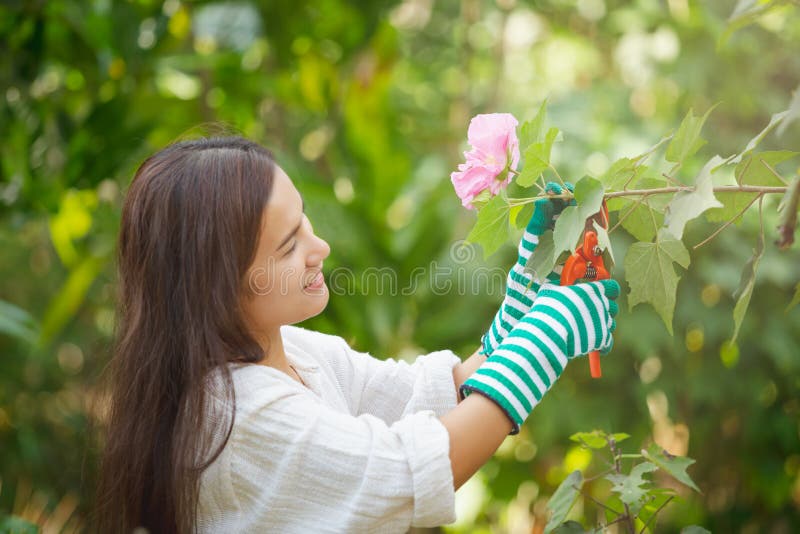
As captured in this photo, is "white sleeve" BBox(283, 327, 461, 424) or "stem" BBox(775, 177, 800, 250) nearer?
"stem" BBox(775, 177, 800, 250)

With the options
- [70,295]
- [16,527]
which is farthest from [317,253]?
[70,295]

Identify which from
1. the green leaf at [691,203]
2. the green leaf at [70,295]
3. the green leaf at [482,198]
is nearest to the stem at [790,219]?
the green leaf at [691,203]

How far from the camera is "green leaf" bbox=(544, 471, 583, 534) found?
2.99ft

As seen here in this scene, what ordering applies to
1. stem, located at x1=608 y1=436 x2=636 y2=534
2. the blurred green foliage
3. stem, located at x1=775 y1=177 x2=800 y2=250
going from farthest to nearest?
the blurred green foliage, stem, located at x1=608 y1=436 x2=636 y2=534, stem, located at x1=775 y1=177 x2=800 y2=250

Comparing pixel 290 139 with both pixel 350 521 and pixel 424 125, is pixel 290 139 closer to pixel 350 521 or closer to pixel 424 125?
pixel 424 125

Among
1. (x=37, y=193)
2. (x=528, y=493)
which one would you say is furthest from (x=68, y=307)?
(x=528, y=493)

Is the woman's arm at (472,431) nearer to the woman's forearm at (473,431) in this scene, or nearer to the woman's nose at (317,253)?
the woman's forearm at (473,431)

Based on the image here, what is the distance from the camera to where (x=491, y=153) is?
2.76 ft

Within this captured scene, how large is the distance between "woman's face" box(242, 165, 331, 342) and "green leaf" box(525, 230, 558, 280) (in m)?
0.25

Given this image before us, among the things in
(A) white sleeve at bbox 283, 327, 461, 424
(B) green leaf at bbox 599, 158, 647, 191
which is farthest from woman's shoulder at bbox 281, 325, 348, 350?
(B) green leaf at bbox 599, 158, 647, 191

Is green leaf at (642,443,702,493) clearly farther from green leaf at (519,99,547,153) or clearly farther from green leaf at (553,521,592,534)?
green leaf at (519,99,547,153)

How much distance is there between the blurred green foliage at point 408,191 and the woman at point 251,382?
103 centimetres

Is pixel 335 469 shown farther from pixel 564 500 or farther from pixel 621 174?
pixel 621 174

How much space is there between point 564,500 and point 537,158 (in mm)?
385
